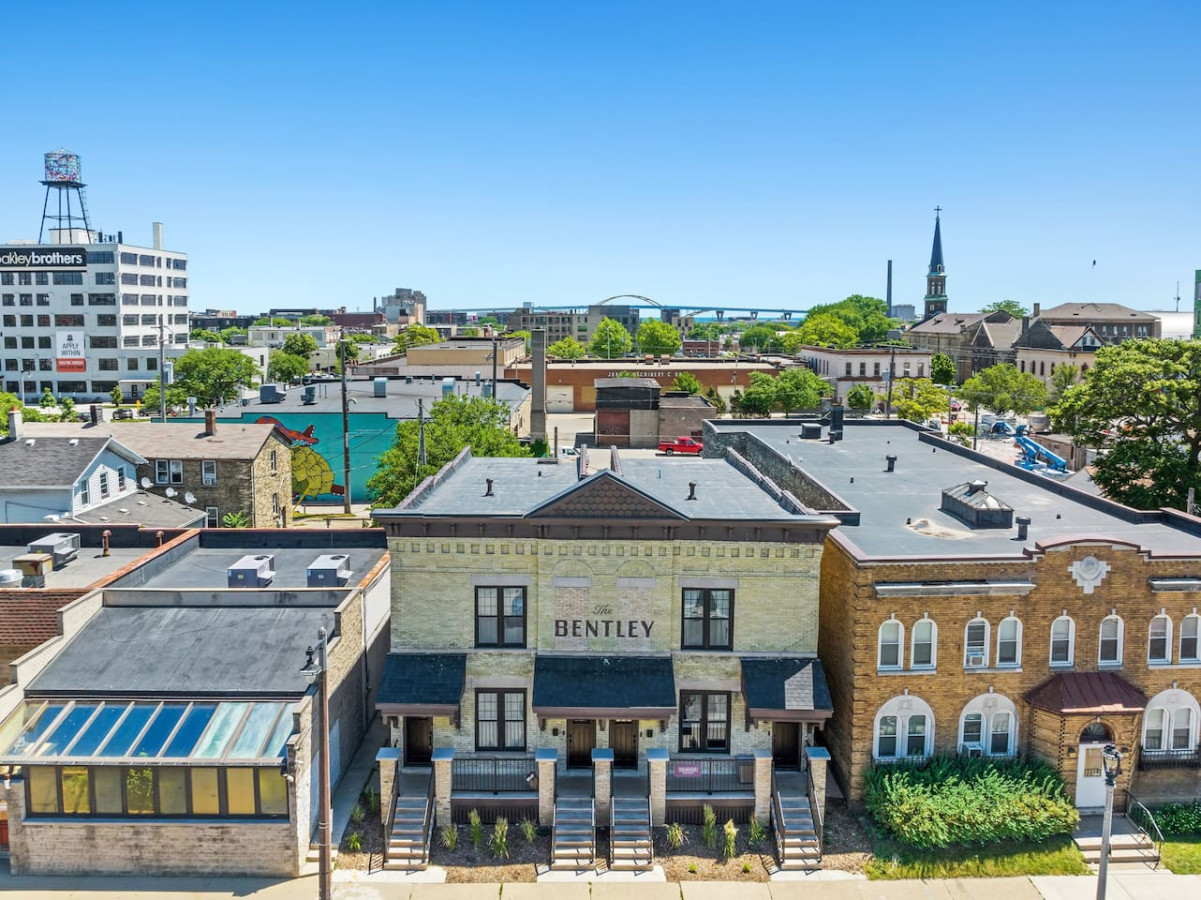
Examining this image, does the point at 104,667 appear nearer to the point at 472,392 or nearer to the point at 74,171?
the point at 472,392

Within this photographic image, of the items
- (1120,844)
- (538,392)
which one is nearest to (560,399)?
(538,392)

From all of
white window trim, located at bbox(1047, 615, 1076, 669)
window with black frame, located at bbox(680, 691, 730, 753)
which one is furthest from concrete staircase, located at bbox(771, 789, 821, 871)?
white window trim, located at bbox(1047, 615, 1076, 669)

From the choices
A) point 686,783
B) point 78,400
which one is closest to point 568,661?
point 686,783

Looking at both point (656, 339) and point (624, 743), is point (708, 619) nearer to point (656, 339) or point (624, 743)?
point (624, 743)

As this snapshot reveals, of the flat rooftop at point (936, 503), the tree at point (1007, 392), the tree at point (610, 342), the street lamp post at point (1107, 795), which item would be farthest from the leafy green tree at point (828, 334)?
the street lamp post at point (1107, 795)

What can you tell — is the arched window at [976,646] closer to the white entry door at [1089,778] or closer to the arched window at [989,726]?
the arched window at [989,726]

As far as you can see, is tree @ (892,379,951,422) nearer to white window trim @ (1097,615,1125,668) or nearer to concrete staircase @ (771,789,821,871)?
white window trim @ (1097,615,1125,668)
